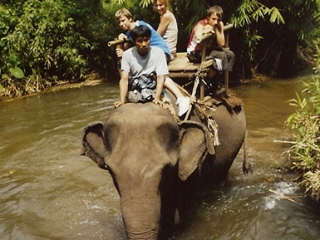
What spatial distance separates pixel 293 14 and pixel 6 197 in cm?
702

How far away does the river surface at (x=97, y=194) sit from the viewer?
4141 millimetres

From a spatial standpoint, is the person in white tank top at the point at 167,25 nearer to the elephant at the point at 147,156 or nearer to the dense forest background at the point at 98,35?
the elephant at the point at 147,156

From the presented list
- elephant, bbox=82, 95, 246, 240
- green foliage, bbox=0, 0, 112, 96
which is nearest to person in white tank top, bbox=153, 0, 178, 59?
elephant, bbox=82, 95, 246, 240

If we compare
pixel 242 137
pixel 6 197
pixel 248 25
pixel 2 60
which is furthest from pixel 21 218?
pixel 248 25

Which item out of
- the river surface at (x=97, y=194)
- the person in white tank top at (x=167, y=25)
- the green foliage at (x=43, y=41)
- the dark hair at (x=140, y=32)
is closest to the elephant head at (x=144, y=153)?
the dark hair at (x=140, y=32)

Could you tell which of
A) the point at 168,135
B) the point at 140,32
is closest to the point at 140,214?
the point at 168,135

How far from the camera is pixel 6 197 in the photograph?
5145 mm

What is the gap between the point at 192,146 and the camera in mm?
3484

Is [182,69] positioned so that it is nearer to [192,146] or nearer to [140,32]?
[140,32]

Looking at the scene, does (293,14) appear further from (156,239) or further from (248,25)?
(156,239)

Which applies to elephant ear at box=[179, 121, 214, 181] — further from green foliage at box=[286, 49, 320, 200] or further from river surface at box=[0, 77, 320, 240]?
green foliage at box=[286, 49, 320, 200]

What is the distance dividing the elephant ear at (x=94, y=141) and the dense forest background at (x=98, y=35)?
606 cm

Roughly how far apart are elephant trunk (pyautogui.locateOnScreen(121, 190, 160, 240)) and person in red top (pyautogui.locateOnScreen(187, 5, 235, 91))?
6.09ft

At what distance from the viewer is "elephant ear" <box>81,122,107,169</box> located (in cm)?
360
